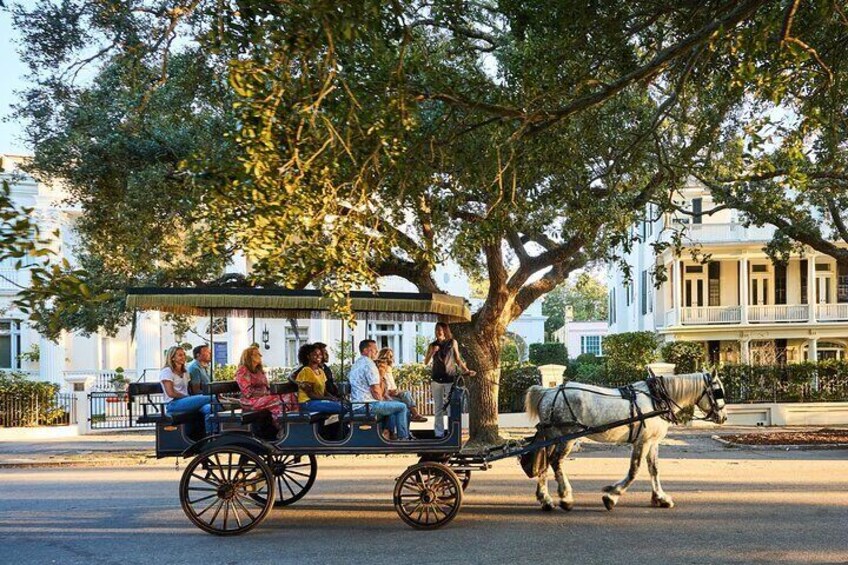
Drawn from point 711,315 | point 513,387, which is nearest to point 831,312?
point 711,315

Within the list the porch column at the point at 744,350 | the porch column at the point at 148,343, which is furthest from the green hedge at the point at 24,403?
the porch column at the point at 744,350

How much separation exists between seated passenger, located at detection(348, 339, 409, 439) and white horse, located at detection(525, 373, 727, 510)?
1.83m

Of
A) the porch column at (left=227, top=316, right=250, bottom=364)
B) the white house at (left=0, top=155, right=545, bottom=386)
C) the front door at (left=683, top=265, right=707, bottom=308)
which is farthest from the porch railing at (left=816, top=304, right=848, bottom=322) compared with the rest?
the porch column at (left=227, top=316, right=250, bottom=364)

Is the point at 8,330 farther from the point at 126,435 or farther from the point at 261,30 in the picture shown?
the point at 261,30

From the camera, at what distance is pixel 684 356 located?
2883cm

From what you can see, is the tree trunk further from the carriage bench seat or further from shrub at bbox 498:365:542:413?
the carriage bench seat

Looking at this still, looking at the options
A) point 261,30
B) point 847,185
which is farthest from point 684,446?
point 261,30

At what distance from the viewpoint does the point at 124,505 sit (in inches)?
490

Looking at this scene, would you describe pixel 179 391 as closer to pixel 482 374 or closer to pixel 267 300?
pixel 267 300

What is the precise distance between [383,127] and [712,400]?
5.22 metres

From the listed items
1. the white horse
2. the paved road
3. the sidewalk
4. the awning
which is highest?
the awning

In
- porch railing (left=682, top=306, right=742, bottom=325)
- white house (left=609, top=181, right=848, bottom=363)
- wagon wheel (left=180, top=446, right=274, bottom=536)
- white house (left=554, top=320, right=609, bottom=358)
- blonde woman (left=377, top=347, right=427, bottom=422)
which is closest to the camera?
wagon wheel (left=180, top=446, right=274, bottom=536)

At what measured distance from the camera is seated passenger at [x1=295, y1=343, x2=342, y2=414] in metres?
10.4

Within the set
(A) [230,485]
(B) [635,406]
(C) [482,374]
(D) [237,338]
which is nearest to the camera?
(A) [230,485]
